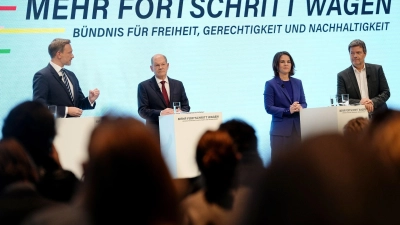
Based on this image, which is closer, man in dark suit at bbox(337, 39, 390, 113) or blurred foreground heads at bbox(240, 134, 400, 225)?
blurred foreground heads at bbox(240, 134, 400, 225)

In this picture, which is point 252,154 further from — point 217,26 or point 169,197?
point 217,26

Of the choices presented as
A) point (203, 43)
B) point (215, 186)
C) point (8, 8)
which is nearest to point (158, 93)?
point (203, 43)

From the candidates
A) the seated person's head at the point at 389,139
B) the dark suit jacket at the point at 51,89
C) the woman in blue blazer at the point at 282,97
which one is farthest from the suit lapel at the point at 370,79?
the seated person's head at the point at 389,139

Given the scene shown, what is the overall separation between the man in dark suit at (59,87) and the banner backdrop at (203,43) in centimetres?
108

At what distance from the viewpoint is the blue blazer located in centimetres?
691

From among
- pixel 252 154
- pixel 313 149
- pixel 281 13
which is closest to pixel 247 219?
pixel 313 149

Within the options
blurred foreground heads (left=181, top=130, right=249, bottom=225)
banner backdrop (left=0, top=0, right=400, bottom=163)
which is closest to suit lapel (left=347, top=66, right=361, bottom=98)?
banner backdrop (left=0, top=0, right=400, bottom=163)

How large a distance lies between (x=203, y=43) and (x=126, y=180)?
7.41m

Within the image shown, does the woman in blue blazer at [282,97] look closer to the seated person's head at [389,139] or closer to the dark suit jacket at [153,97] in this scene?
the dark suit jacket at [153,97]

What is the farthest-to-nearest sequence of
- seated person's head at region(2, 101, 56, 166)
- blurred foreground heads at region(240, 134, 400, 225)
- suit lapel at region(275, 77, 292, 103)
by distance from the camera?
suit lapel at region(275, 77, 292, 103) → seated person's head at region(2, 101, 56, 166) → blurred foreground heads at region(240, 134, 400, 225)

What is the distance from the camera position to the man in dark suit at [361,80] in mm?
7191

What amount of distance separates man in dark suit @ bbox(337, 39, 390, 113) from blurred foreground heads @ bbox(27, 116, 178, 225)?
6.25m

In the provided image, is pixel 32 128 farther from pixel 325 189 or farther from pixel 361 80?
pixel 361 80

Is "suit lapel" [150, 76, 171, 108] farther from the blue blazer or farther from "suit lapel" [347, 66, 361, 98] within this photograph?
"suit lapel" [347, 66, 361, 98]
